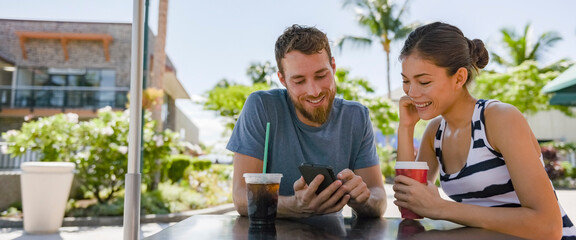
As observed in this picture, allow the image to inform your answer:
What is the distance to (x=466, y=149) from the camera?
1806mm

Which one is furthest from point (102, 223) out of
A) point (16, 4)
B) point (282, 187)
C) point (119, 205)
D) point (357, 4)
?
point (357, 4)

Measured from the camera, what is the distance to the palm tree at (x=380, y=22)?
2184 cm

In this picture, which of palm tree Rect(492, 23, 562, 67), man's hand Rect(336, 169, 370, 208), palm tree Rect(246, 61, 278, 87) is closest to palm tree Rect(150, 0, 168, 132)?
man's hand Rect(336, 169, 370, 208)

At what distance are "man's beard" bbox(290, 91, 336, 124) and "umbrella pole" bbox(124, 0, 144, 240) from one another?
2.95 ft

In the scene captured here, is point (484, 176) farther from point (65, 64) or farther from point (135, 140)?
point (65, 64)

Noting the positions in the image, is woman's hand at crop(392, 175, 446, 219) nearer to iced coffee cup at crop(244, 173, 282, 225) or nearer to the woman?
the woman

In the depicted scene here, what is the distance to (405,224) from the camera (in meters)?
1.44

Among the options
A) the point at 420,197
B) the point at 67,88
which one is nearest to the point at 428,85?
the point at 420,197

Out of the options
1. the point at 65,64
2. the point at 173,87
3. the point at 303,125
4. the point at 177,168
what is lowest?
the point at 177,168

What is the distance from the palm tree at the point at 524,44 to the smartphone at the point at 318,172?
24.0 metres

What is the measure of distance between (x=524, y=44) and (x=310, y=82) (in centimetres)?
2400

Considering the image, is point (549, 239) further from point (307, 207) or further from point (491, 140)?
point (307, 207)

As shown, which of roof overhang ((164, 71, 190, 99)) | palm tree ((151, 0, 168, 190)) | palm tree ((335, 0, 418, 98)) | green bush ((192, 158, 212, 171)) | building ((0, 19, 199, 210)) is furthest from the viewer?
palm tree ((335, 0, 418, 98))

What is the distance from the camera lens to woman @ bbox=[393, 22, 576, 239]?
4.73ft
